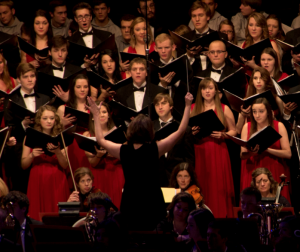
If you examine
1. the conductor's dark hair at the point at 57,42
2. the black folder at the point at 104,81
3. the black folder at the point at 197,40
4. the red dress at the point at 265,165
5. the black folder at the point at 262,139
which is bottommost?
the red dress at the point at 265,165

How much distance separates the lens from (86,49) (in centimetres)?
621

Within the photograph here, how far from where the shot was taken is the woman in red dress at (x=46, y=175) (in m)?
5.53

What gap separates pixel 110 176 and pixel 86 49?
139cm

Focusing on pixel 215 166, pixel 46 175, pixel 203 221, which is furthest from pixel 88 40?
pixel 203 221

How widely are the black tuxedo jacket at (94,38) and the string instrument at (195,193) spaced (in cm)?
205

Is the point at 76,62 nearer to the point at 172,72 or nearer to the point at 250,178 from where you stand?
the point at 172,72

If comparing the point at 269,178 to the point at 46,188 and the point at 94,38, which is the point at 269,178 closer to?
the point at 46,188

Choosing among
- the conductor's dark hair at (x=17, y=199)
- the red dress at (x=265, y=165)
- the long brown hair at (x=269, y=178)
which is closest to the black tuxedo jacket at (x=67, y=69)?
the red dress at (x=265, y=165)

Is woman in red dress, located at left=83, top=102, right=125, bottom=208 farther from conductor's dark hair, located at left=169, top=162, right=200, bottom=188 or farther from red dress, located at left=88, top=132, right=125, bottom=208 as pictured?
conductor's dark hair, located at left=169, top=162, right=200, bottom=188

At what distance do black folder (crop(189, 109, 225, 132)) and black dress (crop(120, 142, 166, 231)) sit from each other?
1.67 metres

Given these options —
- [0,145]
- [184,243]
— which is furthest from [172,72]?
[184,243]

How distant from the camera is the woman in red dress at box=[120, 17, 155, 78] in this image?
20.9ft

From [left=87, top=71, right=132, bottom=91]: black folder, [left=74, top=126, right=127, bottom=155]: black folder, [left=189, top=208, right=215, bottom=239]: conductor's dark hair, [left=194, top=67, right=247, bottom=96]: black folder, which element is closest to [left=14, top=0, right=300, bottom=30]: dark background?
[left=87, top=71, right=132, bottom=91]: black folder

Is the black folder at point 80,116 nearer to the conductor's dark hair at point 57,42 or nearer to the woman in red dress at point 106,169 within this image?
the woman in red dress at point 106,169
